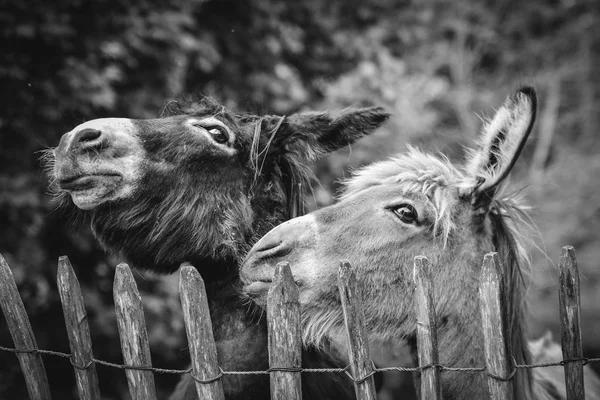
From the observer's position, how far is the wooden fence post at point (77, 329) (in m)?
2.19

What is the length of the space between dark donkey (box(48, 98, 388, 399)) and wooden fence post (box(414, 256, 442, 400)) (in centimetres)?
75

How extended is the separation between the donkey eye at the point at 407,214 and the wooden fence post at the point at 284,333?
0.66m

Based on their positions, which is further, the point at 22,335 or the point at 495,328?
the point at 22,335

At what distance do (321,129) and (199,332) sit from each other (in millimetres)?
1235

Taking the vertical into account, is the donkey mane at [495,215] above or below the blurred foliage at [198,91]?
below

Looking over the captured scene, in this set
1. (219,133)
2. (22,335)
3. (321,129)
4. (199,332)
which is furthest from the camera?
(321,129)

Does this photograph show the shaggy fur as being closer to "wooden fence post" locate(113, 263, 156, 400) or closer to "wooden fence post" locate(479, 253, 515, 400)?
"wooden fence post" locate(479, 253, 515, 400)

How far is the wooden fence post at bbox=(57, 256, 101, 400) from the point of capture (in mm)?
2189

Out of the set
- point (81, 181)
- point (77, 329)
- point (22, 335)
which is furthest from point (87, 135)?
point (22, 335)

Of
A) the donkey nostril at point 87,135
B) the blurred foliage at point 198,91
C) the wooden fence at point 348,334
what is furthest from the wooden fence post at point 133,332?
the donkey nostril at point 87,135

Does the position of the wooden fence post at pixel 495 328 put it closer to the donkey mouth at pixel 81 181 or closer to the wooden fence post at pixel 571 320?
the wooden fence post at pixel 571 320

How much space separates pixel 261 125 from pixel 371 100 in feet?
13.1

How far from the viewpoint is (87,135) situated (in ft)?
7.45

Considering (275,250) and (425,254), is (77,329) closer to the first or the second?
(275,250)
